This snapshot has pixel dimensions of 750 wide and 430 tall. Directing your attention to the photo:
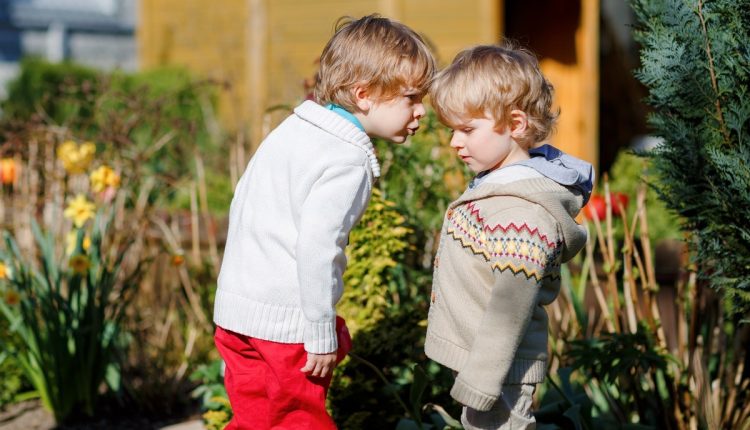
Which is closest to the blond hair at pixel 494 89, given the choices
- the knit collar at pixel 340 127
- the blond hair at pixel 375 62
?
the blond hair at pixel 375 62

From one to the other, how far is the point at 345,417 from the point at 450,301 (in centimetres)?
107

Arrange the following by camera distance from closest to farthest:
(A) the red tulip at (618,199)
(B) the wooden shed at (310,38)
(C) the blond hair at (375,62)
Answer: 1. (C) the blond hair at (375,62)
2. (A) the red tulip at (618,199)
3. (B) the wooden shed at (310,38)

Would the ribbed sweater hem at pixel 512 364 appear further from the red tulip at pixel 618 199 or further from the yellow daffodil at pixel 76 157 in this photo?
the yellow daffodil at pixel 76 157

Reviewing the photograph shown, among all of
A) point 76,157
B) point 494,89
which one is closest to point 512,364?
point 494,89

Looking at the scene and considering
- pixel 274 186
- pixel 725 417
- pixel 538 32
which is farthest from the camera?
pixel 538 32

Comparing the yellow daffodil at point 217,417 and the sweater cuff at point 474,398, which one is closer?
the sweater cuff at point 474,398

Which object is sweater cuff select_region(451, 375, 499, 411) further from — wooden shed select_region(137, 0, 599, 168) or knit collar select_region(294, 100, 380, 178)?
wooden shed select_region(137, 0, 599, 168)

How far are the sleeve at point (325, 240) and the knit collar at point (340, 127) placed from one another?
0.21 ft

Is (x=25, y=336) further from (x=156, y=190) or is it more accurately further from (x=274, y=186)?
(x=274, y=186)

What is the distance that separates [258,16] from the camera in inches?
343

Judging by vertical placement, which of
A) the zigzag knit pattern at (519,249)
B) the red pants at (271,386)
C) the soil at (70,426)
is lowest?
the soil at (70,426)

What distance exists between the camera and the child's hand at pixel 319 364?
2320 millimetres

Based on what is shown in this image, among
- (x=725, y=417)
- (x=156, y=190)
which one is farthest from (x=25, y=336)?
(x=725, y=417)

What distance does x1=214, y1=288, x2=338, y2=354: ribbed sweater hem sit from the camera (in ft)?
7.54
